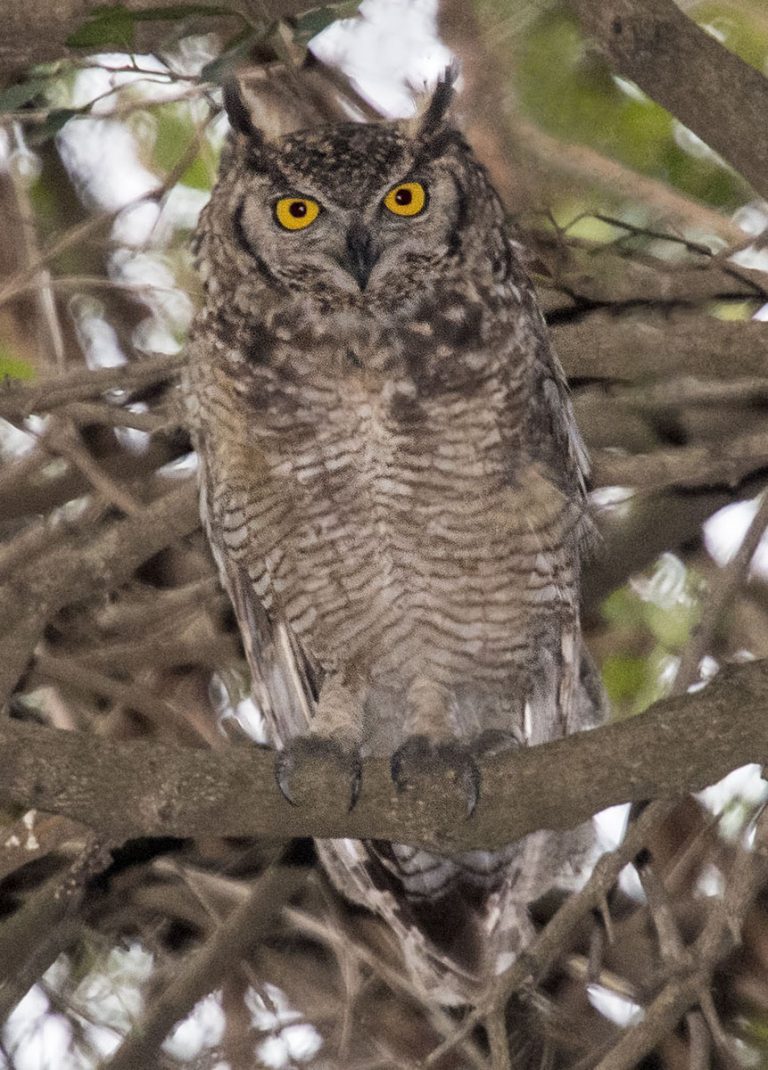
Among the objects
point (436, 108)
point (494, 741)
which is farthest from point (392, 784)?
point (436, 108)

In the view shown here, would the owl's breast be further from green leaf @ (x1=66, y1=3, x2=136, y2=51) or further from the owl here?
green leaf @ (x1=66, y1=3, x2=136, y2=51)

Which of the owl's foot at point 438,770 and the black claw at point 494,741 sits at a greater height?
the owl's foot at point 438,770

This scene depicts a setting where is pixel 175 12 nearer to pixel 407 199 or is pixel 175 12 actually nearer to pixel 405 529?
pixel 407 199

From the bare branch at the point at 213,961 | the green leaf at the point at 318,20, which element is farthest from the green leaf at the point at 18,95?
the bare branch at the point at 213,961

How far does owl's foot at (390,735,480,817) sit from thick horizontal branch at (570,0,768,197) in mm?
858

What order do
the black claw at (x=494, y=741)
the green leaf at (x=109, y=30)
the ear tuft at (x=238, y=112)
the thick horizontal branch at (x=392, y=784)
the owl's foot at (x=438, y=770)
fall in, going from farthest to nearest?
the black claw at (x=494, y=741), the ear tuft at (x=238, y=112), the owl's foot at (x=438, y=770), the green leaf at (x=109, y=30), the thick horizontal branch at (x=392, y=784)

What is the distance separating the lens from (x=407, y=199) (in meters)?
2.32

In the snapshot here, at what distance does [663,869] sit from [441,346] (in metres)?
1.29

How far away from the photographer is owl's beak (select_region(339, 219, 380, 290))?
224cm

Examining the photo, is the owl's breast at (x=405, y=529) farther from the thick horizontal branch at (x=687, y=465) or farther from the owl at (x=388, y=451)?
the thick horizontal branch at (x=687, y=465)

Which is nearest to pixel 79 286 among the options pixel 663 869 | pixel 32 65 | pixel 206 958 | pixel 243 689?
pixel 32 65

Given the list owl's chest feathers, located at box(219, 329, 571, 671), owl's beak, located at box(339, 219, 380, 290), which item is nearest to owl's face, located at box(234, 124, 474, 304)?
owl's beak, located at box(339, 219, 380, 290)

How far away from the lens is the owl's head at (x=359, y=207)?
2.26 m

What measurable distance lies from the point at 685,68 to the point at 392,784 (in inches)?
38.3
